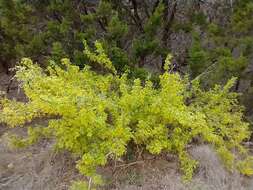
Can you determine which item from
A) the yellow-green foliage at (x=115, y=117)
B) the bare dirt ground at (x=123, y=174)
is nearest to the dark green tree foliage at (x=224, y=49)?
the yellow-green foliage at (x=115, y=117)

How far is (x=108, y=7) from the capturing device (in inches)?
216

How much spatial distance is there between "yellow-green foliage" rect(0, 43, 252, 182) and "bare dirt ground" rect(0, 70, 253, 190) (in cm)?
16

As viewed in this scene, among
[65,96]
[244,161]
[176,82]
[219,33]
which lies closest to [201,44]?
[219,33]

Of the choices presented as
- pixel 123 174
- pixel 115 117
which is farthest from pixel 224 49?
pixel 123 174

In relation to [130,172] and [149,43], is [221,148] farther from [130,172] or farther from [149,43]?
[149,43]

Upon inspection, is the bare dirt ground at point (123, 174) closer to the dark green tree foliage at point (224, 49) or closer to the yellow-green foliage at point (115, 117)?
the yellow-green foliage at point (115, 117)

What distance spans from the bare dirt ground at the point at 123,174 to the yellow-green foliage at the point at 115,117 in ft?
0.53

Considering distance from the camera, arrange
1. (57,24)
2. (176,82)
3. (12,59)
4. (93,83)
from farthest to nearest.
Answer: (12,59) → (57,24) → (93,83) → (176,82)

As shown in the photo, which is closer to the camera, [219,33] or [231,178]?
[231,178]

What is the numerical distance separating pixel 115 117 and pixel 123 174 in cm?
63

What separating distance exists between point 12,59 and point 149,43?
2345 millimetres

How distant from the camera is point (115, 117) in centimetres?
431

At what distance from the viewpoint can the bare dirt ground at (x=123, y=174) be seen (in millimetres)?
4359

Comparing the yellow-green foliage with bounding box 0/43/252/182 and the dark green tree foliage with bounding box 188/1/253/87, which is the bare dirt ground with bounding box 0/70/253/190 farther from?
the dark green tree foliage with bounding box 188/1/253/87
